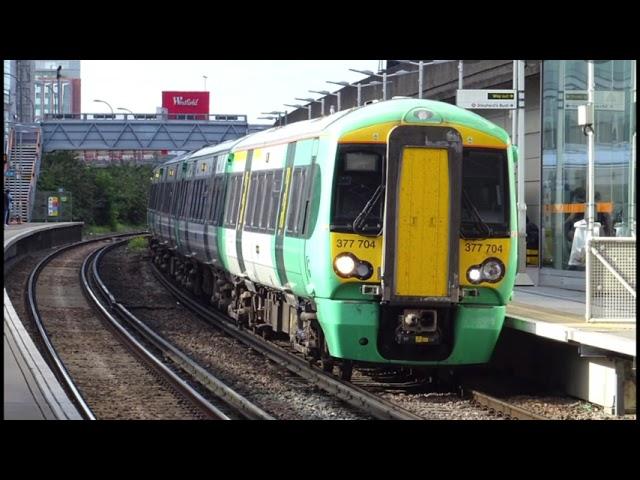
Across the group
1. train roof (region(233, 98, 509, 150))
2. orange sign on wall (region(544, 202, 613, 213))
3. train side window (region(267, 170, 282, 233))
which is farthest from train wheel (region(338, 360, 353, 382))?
orange sign on wall (region(544, 202, 613, 213))

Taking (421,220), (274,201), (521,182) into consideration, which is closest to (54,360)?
(274,201)

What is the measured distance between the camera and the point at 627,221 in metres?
19.1

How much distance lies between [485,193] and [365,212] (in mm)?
1353

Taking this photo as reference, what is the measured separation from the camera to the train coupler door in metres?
12.3

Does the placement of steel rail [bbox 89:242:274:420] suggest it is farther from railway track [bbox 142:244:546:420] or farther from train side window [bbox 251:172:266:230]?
train side window [bbox 251:172:266:230]

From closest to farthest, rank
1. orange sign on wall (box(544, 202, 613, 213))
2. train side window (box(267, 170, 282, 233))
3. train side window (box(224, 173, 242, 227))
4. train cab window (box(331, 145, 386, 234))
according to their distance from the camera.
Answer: train cab window (box(331, 145, 386, 234)), train side window (box(267, 170, 282, 233)), train side window (box(224, 173, 242, 227)), orange sign on wall (box(544, 202, 613, 213))

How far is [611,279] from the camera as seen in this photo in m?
12.8

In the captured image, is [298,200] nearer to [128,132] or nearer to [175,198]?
[175,198]

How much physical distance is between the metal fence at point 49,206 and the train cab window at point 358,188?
156 feet

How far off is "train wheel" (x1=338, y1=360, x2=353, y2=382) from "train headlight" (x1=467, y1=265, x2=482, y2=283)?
1738 millimetres

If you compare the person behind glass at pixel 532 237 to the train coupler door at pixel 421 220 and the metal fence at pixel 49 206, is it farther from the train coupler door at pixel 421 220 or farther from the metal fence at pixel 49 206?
the metal fence at pixel 49 206

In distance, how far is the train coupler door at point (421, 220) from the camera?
40.5 feet
